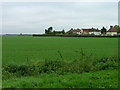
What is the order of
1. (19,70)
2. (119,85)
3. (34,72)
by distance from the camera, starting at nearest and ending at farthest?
(119,85), (34,72), (19,70)

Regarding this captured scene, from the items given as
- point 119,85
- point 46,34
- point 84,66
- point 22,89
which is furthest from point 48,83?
point 46,34

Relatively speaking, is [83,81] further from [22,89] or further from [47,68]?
[47,68]

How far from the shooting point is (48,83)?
6246 millimetres

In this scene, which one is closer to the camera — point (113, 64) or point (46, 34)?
point (113, 64)

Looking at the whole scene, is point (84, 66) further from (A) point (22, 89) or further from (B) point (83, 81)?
(A) point (22, 89)

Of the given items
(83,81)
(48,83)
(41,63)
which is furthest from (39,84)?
(41,63)

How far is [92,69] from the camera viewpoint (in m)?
8.89

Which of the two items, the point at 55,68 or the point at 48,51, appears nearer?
the point at 55,68

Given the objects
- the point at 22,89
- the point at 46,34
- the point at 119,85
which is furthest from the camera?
the point at 46,34

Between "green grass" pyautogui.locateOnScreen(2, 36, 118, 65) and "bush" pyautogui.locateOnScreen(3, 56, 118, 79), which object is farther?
"green grass" pyautogui.locateOnScreen(2, 36, 118, 65)

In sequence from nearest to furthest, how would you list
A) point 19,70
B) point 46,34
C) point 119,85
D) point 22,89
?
point 22,89 → point 119,85 → point 19,70 → point 46,34

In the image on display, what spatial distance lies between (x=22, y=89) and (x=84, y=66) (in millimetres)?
3857

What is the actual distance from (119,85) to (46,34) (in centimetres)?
10665

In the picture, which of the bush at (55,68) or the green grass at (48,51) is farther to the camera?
→ the green grass at (48,51)
